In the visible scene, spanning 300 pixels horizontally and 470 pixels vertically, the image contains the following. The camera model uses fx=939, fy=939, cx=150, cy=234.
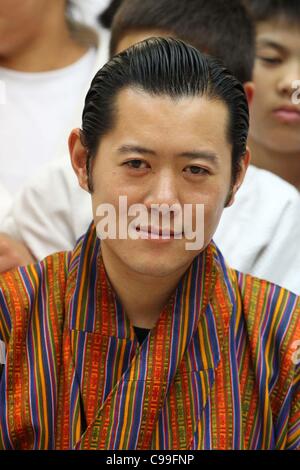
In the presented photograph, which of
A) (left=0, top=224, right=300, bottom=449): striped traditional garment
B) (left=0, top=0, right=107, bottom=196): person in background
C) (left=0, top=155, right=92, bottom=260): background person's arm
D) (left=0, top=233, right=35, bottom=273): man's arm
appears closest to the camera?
(left=0, top=224, right=300, bottom=449): striped traditional garment

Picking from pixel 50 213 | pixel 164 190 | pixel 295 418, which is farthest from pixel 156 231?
pixel 50 213

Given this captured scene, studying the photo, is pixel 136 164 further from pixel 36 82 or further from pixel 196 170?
pixel 36 82

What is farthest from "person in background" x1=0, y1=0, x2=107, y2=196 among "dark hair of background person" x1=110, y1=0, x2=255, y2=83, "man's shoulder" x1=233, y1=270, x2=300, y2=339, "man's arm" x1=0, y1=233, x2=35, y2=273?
"man's shoulder" x1=233, y1=270, x2=300, y2=339

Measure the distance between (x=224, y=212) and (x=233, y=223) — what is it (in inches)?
1.2

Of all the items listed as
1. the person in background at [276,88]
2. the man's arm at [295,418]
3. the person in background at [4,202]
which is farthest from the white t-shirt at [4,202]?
the man's arm at [295,418]

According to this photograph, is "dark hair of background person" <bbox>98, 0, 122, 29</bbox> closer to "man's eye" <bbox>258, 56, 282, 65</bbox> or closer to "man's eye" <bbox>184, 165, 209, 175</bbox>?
"man's eye" <bbox>258, 56, 282, 65</bbox>

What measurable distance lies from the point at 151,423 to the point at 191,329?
160mm

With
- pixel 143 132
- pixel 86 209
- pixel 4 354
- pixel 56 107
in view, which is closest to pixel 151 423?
pixel 4 354

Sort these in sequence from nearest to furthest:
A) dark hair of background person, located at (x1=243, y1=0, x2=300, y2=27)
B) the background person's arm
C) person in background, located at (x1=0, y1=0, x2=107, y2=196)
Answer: the background person's arm < person in background, located at (x1=0, y1=0, x2=107, y2=196) < dark hair of background person, located at (x1=243, y1=0, x2=300, y2=27)

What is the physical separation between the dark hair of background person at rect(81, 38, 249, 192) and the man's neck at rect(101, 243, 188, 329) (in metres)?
0.14

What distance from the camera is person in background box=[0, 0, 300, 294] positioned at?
1.96 m

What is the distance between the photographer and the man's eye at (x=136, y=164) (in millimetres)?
1360

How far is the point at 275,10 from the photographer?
2.40m
